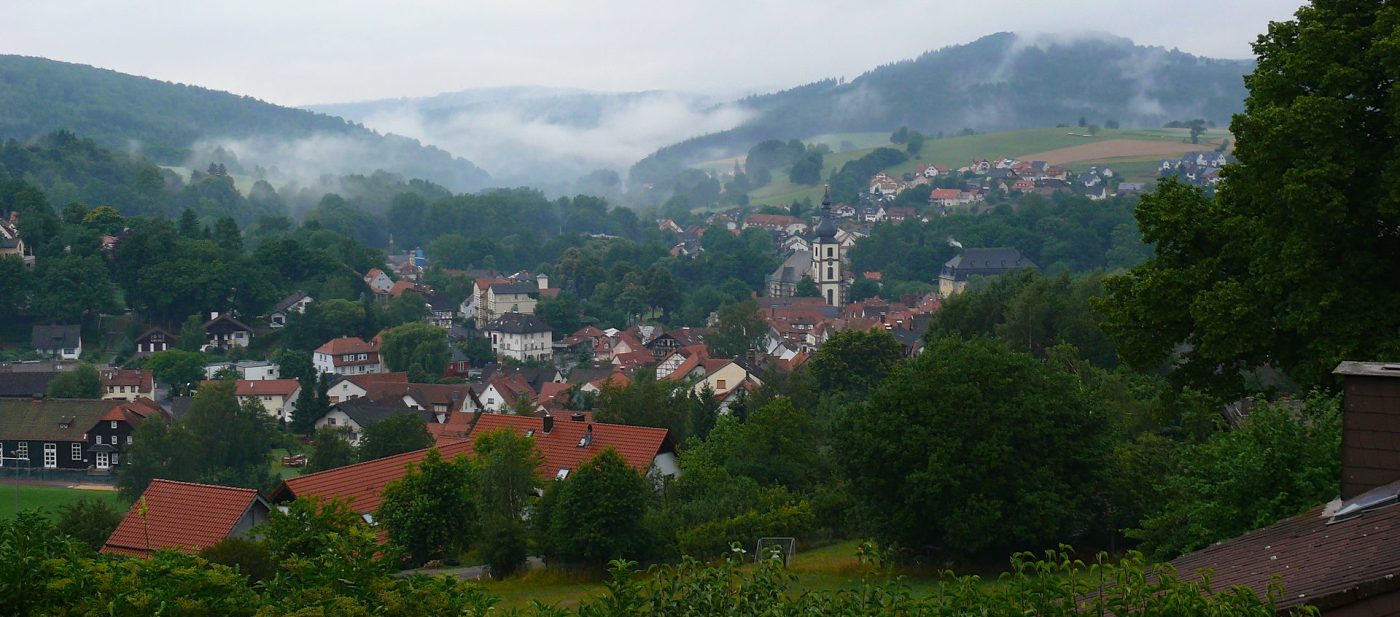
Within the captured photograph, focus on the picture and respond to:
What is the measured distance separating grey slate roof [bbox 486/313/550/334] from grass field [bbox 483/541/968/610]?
197 ft

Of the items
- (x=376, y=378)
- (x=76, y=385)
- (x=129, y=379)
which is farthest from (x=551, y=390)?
(x=76, y=385)

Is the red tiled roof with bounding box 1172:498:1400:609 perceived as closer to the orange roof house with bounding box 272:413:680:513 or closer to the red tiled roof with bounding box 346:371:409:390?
the orange roof house with bounding box 272:413:680:513

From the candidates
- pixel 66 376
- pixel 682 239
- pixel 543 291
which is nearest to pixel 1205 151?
pixel 682 239

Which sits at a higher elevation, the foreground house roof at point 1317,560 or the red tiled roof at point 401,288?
the foreground house roof at point 1317,560

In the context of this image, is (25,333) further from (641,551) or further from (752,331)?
(641,551)

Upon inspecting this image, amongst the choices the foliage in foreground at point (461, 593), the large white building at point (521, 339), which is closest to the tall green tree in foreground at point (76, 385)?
the large white building at point (521, 339)

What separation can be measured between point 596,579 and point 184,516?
5.74 m

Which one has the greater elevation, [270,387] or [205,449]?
[205,449]

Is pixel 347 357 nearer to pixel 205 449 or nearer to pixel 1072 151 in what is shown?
pixel 205 449

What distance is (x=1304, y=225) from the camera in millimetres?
11070

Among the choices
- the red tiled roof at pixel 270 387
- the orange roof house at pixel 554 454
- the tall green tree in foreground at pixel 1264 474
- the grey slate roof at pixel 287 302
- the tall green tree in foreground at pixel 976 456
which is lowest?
the red tiled roof at pixel 270 387

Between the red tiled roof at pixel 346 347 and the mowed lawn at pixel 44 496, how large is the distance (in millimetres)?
24668

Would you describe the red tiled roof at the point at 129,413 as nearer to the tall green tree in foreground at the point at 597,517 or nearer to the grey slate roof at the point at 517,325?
the grey slate roof at the point at 517,325

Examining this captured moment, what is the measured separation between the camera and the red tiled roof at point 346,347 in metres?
70.2
